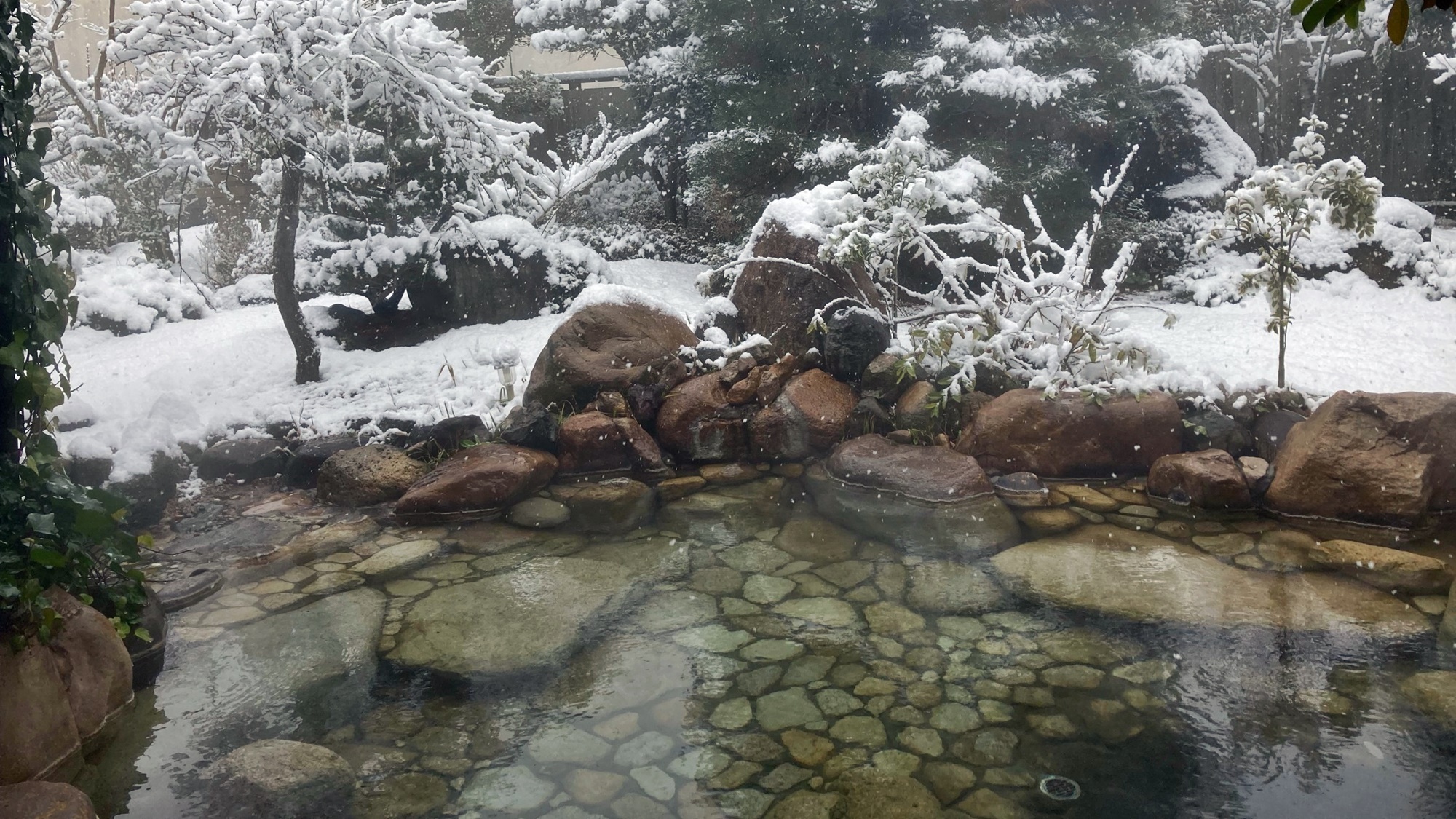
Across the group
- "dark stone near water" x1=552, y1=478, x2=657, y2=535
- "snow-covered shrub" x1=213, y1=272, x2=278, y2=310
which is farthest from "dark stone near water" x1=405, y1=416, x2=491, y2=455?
"snow-covered shrub" x1=213, y1=272, x2=278, y2=310

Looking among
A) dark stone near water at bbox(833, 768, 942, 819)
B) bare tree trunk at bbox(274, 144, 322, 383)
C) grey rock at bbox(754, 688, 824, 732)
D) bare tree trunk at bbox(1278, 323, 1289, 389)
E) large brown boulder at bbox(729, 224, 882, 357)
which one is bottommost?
grey rock at bbox(754, 688, 824, 732)

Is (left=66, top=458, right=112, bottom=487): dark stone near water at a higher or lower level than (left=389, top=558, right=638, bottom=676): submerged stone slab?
higher

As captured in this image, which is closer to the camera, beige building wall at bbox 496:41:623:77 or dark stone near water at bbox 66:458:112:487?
dark stone near water at bbox 66:458:112:487

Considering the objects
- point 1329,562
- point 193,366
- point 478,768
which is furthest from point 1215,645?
point 193,366

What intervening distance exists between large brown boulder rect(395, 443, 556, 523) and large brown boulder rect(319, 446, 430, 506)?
23 cm

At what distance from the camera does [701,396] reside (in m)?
6.08

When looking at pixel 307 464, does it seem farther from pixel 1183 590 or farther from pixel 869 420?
pixel 1183 590

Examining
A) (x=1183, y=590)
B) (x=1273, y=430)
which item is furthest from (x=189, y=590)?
(x=1273, y=430)

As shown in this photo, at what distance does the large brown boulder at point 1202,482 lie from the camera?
4.89 meters

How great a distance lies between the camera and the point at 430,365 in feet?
23.1

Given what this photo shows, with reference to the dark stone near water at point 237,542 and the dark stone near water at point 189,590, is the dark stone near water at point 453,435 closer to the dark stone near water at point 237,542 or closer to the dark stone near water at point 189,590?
the dark stone near water at point 237,542

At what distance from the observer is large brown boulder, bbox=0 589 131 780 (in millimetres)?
2920

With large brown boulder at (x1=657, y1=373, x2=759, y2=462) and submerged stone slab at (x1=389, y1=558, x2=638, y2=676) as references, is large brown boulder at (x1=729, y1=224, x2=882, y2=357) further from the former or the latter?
submerged stone slab at (x1=389, y1=558, x2=638, y2=676)

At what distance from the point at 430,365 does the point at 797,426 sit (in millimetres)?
2865
